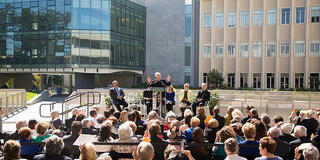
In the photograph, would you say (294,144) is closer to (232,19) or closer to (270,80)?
(270,80)

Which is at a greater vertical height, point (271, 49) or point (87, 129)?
point (271, 49)

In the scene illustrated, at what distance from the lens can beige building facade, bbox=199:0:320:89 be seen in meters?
36.6

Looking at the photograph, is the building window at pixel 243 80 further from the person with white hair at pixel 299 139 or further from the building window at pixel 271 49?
the person with white hair at pixel 299 139

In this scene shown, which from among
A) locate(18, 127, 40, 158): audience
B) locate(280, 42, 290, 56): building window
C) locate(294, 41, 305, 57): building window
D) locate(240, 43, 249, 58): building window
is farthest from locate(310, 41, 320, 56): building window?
locate(18, 127, 40, 158): audience

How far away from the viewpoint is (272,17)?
3831 cm

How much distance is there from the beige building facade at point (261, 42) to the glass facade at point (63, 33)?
11.9 m

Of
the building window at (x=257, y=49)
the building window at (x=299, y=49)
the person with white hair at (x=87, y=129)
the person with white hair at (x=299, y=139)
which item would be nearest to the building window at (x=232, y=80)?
the building window at (x=257, y=49)

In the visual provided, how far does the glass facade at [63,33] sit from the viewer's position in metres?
38.8

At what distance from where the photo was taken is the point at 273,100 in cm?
1830

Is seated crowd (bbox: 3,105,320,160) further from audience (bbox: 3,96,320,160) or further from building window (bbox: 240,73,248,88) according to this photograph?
A: building window (bbox: 240,73,248,88)

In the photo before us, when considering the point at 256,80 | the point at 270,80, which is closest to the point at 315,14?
the point at 270,80

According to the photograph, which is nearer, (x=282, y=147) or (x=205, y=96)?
(x=282, y=147)

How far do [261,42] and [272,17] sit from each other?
3332 mm

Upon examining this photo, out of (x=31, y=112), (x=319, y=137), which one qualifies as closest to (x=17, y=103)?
(x=31, y=112)
